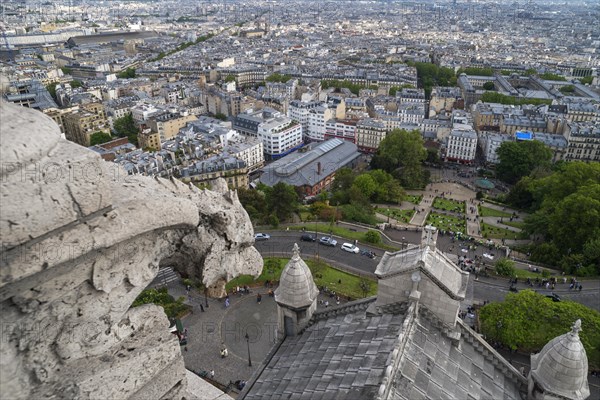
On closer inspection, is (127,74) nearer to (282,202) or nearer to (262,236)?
(282,202)

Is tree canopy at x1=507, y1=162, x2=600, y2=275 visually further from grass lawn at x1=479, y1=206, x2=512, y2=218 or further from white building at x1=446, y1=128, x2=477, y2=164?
white building at x1=446, y1=128, x2=477, y2=164

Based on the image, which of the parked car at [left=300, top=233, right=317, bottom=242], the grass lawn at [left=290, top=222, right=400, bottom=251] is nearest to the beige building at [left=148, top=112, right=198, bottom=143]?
the grass lawn at [left=290, top=222, right=400, bottom=251]

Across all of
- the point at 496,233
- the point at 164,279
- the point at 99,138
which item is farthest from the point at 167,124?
the point at 496,233

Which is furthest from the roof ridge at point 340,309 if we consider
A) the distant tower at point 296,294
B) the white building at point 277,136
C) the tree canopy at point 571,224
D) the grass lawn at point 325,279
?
the white building at point 277,136

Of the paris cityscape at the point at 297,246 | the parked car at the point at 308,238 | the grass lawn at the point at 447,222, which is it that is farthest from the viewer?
the grass lawn at the point at 447,222

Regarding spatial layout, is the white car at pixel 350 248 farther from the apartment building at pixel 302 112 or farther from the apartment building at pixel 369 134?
the apartment building at pixel 302 112

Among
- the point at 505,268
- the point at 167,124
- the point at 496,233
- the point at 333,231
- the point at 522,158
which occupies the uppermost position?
the point at 505,268

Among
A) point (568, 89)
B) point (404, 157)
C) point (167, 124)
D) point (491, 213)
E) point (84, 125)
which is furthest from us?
point (568, 89)

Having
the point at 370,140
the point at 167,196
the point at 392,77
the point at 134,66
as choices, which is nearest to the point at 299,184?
the point at 370,140
